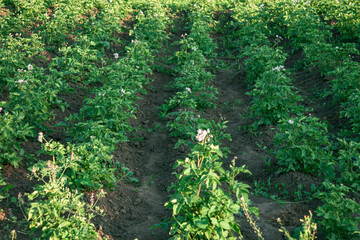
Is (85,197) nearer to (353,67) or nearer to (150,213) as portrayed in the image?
(150,213)

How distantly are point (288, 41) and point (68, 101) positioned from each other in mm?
→ 6934

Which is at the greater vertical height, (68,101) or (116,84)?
(116,84)

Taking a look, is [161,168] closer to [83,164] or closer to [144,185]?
[144,185]

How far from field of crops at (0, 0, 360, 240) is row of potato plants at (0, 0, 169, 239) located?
2 centimetres

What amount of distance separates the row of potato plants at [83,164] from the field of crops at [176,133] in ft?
0.07

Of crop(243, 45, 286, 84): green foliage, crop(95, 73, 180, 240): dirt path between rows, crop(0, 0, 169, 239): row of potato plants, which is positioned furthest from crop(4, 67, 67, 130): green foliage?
crop(243, 45, 286, 84): green foliage

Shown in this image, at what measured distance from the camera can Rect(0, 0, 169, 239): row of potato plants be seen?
3297 mm

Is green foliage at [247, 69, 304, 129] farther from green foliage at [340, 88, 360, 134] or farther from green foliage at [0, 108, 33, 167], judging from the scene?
green foliage at [0, 108, 33, 167]

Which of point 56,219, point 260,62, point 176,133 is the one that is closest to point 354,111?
point 260,62

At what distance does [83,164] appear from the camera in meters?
4.32

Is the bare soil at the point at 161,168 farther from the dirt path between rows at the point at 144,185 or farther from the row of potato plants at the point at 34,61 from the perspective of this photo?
the row of potato plants at the point at 34,61

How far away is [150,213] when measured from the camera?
14.8ft

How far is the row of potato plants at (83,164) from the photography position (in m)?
3.30

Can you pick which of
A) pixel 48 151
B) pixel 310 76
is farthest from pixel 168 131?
A: pixel 310 76
